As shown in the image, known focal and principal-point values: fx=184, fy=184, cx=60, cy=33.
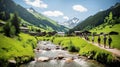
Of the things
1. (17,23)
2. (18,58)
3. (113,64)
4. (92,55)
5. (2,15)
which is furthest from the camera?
(2,15)

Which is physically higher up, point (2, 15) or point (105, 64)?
point (2, 15)

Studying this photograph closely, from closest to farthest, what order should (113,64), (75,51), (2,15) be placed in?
(113,64) < (75,51) < (2,15)

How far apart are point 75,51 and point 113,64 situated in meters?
28.3

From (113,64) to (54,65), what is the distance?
40.7 ft

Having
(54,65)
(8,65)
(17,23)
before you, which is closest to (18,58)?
(8,65)

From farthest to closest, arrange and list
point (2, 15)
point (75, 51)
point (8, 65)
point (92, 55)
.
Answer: point (2, 15) < point (75, 51) < point (92, 55) < point (8, 65)

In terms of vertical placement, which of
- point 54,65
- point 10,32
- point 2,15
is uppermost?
point 2,15

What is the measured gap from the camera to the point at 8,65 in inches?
1352

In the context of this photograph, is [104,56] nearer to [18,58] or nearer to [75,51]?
[18,58]

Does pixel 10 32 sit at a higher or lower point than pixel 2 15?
lower

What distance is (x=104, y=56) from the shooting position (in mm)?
40031

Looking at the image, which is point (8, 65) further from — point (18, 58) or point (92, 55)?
point (92, 55)

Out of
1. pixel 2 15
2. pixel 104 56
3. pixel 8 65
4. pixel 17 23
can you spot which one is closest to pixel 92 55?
pixel 104 56

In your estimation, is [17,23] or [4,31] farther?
[17,23]
